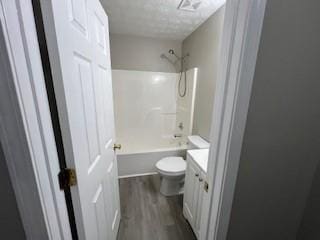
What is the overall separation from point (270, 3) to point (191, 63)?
2.02 meters

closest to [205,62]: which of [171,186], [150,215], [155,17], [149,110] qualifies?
[155,17]

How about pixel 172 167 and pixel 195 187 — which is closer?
pixel 195 187

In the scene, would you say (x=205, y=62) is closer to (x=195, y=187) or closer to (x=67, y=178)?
(x=195, y=187)

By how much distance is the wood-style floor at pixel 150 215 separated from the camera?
142 cm

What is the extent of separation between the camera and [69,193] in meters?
0.64

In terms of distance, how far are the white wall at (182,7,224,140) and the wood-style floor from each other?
1030 millimetres

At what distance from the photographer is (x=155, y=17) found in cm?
190

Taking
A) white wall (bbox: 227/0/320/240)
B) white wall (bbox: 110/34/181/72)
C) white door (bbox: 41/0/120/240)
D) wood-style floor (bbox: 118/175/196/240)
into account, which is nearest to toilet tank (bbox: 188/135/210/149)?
wood-style floor (bbox: 118/175/196/240)

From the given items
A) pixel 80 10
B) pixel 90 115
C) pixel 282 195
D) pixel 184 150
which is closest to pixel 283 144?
pixel 282 195

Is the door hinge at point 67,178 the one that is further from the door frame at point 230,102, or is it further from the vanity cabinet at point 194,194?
the vanity cabinet at point 194,194

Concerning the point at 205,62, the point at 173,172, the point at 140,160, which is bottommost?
the point at 140,160

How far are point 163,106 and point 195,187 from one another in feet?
6.33

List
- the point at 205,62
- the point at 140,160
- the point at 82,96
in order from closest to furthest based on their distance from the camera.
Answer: the point at 82,96
the point at 205,62
the point at 140,160

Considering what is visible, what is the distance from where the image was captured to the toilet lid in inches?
70.9
